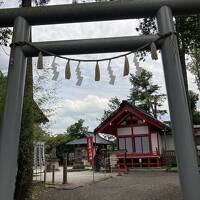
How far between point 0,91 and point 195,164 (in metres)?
4.70

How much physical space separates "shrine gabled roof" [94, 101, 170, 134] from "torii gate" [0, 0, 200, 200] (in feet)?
42.4

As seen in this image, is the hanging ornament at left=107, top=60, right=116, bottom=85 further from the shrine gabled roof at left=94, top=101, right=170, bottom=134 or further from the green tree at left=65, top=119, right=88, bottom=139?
the green tree at left=65, top=119, right=88, bottom=139

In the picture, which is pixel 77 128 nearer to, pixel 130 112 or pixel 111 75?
pixel 130 112

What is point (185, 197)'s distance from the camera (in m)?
2.76

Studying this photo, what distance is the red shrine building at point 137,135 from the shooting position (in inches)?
633

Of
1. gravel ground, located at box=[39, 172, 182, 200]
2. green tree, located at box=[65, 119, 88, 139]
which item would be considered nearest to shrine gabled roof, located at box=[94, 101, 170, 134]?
gravel ground, located at box=[39, 172, 182, 200]

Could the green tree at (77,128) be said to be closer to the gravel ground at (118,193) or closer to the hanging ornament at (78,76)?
the gravel ground at (118,193)

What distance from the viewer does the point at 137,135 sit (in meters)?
17.0

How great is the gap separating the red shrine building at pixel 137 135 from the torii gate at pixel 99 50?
1276cm

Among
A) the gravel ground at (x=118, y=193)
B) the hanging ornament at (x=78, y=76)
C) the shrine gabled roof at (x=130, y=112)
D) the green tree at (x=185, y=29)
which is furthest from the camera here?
the shrine gabled roof at (x=130, y=112)

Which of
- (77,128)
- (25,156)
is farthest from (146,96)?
(25,156)

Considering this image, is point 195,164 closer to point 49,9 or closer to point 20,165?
point 49,9

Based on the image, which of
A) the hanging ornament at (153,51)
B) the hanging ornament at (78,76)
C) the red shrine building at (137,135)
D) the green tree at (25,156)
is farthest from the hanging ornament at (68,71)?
the red shrine building at (137,135)

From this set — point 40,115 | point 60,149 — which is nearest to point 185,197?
point 40,115
